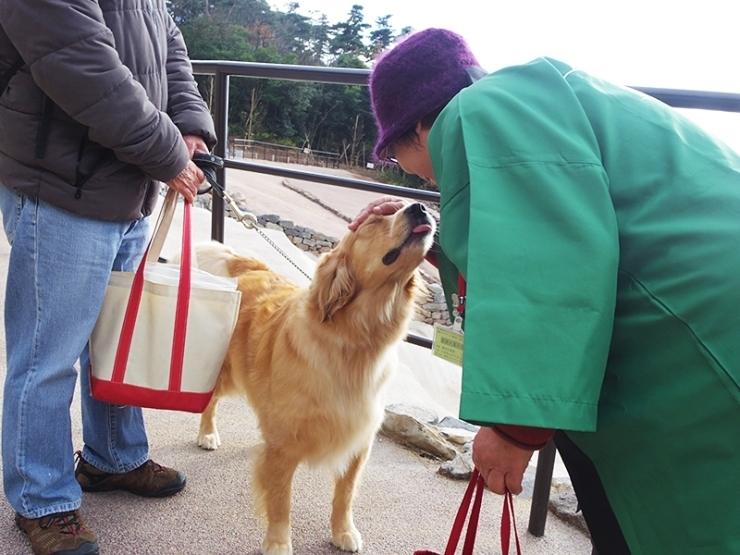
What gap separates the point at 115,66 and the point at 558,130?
118 cm

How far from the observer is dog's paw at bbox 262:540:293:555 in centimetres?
210

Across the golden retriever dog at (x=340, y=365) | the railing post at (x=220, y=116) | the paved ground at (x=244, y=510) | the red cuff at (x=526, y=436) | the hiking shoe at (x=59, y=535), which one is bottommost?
the paved ground at (x=244, y=510)

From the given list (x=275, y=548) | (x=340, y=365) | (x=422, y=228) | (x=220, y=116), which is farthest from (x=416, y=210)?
(x=220, y=116)

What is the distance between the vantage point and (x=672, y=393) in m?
0.96

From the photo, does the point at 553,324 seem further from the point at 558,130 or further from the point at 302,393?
the point at 302,393

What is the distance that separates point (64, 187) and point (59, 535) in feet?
3.45

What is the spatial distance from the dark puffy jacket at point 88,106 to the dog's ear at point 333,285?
1.98 ft

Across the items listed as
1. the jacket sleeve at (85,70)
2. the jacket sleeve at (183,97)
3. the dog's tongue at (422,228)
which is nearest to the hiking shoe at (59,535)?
the jacket sleeve at (85,70)

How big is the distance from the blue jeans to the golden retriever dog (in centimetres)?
65

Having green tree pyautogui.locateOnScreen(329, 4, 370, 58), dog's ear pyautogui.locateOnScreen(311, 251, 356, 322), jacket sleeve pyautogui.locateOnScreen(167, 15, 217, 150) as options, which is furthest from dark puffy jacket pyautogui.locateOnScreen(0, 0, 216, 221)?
green tree pyautogui.locateOnScreen(329, 4, 370, 58)

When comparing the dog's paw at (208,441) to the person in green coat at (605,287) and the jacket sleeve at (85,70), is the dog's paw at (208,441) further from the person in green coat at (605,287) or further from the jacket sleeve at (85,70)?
the person in green coat at (605,287)

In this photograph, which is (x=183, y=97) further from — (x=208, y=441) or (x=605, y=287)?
(x=605, y=287)

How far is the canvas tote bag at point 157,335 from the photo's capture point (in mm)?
1926

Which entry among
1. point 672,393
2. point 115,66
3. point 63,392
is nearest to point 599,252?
point 672,393
